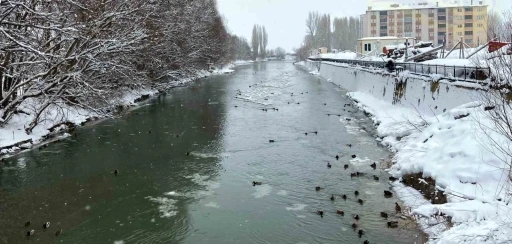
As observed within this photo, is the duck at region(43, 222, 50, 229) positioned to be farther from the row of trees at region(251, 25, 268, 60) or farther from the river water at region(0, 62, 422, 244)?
the row of trees at region(251, 25, 268, 60)

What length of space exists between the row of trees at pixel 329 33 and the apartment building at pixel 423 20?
2390 cm

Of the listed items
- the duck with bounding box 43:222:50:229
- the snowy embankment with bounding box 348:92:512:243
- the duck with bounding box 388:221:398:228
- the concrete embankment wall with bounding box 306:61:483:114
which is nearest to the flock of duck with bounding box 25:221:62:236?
the duck with bounding box 43:222:50:229

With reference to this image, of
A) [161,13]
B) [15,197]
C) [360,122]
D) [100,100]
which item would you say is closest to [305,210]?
[15,197]

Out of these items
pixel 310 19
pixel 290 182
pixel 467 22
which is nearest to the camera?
pixel 290 182

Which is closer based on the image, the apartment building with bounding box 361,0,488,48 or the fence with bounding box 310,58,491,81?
the fence with bounding box 310,58,491,81

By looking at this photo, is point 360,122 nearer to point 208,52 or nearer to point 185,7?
point 185,7

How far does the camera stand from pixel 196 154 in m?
15.0

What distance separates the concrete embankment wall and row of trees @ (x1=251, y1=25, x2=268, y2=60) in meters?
153

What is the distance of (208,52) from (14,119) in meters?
39.8

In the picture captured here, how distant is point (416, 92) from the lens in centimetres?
2022

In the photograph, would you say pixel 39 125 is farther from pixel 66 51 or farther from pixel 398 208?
pixel 398 208

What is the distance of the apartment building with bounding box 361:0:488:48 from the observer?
11375cm

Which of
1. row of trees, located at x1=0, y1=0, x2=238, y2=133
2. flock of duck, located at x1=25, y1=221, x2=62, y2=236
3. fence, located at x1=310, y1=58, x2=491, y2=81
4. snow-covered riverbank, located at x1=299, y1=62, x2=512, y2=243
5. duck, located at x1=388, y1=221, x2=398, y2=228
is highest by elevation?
row of trees, located at x1=0, y1=0, x2=238, y2=133

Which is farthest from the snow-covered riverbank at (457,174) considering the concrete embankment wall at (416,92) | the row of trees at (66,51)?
the row of trees at (66,51)
